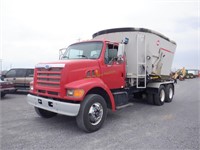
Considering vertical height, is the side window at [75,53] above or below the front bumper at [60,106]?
above

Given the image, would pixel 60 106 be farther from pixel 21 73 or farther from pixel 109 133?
pixel 21 73

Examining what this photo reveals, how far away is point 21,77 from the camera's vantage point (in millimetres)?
11344

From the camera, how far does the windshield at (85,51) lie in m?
5.39

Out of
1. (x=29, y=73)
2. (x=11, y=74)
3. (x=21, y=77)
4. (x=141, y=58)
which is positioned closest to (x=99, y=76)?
(x=141, y=58)

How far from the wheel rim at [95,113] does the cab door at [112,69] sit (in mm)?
954

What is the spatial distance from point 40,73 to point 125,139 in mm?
3071

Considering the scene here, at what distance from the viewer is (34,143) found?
3842mm

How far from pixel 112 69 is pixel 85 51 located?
3.52 feet

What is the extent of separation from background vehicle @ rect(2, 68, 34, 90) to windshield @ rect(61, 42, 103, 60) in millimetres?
6336

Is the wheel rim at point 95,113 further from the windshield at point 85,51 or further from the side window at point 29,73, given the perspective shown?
the side window at point 29,73

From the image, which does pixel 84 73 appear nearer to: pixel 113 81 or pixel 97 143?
pixel 113 81

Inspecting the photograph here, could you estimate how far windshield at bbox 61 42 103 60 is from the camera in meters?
5.39

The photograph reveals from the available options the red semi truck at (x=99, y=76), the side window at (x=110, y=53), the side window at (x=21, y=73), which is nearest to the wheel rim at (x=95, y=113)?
the red semi truck at (x=99, y=76)

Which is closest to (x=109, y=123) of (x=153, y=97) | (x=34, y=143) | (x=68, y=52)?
(x=34, y=143)
